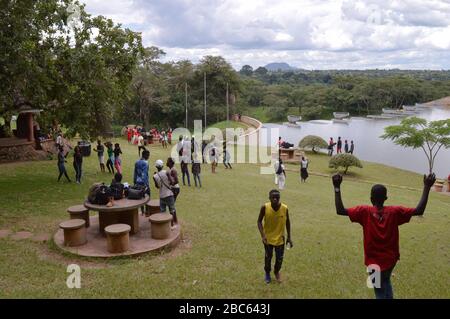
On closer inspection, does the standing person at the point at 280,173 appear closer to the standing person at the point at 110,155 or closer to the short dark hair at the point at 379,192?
the standing person at the point at 110,155

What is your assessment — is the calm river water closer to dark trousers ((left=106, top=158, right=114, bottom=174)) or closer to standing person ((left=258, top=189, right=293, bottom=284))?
dark trousers ((left=106, top=158, right=114, bottom=174))

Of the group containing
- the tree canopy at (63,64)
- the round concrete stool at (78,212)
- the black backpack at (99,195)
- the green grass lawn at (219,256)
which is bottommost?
the green grass lawn at (219,256)

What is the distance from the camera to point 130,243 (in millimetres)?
8281

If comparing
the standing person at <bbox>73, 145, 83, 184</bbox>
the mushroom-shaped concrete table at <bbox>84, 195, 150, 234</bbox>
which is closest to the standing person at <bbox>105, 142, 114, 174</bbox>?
the standing person at <bbox>73, 145, 83, 184</bbox>

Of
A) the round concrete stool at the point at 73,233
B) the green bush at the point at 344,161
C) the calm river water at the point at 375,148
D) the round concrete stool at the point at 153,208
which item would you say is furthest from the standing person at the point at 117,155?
the calm river water at the point at 375,148

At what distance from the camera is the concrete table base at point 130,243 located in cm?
778

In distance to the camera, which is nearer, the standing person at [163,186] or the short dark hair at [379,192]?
the short dark hair at [379,192]

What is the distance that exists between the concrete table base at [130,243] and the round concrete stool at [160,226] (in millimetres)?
104

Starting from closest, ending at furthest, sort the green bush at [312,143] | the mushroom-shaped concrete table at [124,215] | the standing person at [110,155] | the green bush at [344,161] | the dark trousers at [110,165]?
the mushroom-shaped concrete table at [124,215] < the standing person at [110,155] < the dark trousers at [110,165] < the green bush at [344,161] < the green bush at [312,143]

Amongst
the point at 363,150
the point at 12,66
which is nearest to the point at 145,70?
Answer: the point at 363,150

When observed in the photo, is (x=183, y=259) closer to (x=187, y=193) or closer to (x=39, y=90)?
(x=187, y=193)

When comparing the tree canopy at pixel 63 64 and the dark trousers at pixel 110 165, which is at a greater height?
the tree canopy at pixel 63 64

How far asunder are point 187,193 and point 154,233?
5.67 m

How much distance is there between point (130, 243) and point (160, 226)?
695mm
